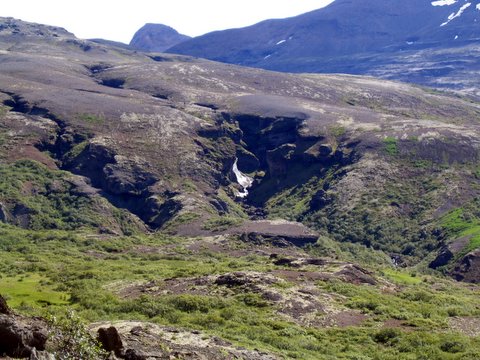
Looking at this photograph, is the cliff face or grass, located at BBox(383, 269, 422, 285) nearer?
grass, located at BBox(383, 269, 422, 285)

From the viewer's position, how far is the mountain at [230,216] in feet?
120

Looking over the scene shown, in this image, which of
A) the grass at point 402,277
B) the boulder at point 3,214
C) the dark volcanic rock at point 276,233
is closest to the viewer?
the grass at point 402,277

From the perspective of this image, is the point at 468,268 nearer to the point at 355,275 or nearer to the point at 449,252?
the point at 449,252

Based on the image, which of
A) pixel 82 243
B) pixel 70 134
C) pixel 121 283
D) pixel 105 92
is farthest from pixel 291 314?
pixel 105 92

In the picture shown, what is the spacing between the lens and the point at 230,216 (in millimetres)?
105375

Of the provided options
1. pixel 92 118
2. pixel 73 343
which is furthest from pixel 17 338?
pixel 92 118

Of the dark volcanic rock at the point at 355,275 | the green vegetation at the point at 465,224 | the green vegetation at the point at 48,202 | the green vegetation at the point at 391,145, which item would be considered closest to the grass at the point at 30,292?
the dark volcanic rock at the point at 355,275

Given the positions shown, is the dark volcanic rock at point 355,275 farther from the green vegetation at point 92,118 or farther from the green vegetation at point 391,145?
the green vegetation at point 92,118

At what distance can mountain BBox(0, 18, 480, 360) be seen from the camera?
1435 inches

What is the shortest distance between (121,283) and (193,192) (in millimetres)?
55895

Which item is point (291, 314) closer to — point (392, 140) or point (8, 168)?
point (8, 168)

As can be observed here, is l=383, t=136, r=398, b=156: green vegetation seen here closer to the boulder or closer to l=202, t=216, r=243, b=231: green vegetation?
l=202, t=216, r=243, b=231: green vegetation

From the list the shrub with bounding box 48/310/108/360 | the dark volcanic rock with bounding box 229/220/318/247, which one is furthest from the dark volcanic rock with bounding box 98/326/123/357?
the dark volcanic rock with bounding box 229/220/318/247

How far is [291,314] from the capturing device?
140 ft
